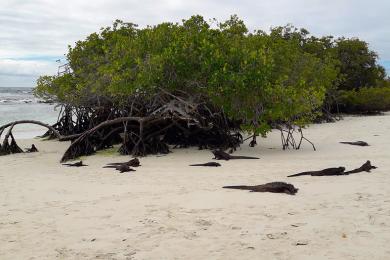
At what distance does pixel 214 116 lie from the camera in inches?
444

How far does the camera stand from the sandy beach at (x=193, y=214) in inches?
149

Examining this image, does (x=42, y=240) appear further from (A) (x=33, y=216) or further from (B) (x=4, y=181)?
(B) (x=4, y=181)

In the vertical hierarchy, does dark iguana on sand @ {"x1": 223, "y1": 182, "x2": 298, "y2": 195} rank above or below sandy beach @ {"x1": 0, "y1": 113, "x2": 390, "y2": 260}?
above

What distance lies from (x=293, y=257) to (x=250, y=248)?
1.24 feet

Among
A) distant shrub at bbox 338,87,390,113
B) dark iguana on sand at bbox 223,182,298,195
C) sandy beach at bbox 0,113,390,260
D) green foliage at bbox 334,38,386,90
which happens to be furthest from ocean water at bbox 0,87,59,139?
green foliage at bbox 334,38,386,90

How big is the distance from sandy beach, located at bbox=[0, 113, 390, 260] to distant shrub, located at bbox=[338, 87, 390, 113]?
15.4m

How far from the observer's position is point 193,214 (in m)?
4.84

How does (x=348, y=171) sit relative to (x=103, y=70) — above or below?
below

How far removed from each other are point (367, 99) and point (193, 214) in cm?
2041

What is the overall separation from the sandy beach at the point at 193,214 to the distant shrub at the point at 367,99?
606 inches

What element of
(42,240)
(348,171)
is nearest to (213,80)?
(348,171)

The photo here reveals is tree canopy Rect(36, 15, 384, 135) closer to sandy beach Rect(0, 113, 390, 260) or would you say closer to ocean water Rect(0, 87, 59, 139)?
sandy beach Rect(0, 113, 390, 260)

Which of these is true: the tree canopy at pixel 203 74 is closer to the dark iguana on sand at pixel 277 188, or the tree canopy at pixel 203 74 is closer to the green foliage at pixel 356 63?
the dark iguana on sand at pixel 277 188

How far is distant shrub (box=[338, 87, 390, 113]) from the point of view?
22.9m
